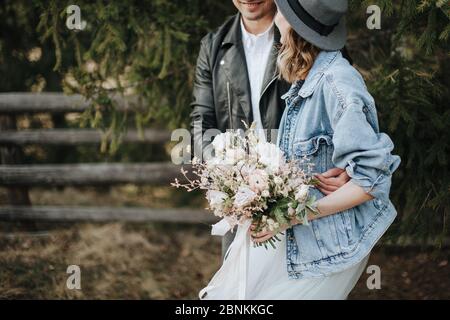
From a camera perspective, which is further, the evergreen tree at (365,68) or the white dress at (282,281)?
the evergreen tree at (365,68)

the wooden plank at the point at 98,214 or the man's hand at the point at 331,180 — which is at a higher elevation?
the man's hand at the point at 331,180

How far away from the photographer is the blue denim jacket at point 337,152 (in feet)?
8.51

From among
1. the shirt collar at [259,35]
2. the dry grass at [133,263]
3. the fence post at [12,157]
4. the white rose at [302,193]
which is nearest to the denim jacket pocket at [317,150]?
the white rose at [302,193]

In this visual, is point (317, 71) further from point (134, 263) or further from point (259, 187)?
point (134, 263)

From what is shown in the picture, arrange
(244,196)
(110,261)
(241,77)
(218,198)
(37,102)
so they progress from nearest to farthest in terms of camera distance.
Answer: (244,196) → (218,198) → (241,77) → (110,261) → (37,102)

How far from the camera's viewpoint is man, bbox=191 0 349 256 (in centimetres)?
341

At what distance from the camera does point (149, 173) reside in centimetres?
648

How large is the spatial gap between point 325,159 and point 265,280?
0.61 metres

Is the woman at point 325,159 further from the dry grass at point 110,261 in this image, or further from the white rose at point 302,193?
the dry grass at point 110,261

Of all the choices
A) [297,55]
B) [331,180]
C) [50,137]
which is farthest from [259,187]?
[50,137]

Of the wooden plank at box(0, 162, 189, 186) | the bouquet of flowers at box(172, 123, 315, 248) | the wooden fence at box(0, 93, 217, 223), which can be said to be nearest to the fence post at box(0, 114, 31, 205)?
the wooden fence at box(0, 93, 217, 223)

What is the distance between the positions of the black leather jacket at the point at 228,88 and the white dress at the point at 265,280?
2.57 feet

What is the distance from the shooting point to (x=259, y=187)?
2.53 metres
